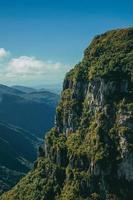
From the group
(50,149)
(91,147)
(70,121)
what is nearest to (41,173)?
(50,149)

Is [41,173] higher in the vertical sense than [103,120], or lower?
lower

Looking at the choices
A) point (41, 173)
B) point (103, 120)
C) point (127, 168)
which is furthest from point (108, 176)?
point (41, 173)

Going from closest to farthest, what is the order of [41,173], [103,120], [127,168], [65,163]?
[127,168], [103,120], [65,163], [41,173]

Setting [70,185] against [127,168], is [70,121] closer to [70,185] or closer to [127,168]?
[70,185]

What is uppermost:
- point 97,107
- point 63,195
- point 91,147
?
point 97,107

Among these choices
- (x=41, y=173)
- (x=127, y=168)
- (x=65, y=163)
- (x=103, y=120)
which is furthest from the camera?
(x=41, y=173)

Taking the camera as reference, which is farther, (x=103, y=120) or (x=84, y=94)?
(x=84, y=94)

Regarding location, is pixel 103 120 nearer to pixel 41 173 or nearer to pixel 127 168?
pixel 127 168
